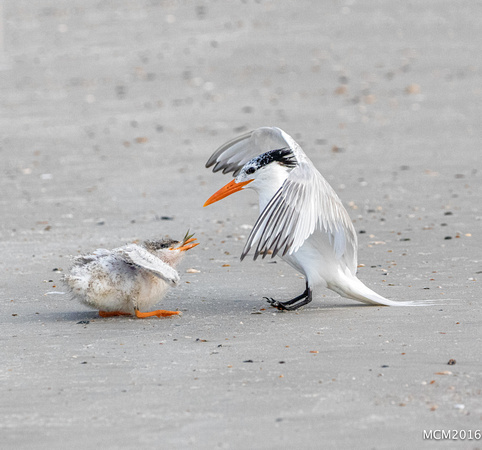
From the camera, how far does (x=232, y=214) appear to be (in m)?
8.98

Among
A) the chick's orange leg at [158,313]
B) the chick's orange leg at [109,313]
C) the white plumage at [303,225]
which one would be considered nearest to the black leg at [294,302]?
the white plumage at [303,225]

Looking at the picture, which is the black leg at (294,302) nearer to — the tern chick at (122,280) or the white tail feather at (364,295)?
the white tail feather at (364,295)

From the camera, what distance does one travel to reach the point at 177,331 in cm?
536

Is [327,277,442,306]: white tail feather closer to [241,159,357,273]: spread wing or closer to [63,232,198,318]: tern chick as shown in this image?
[241,159,357,273]: spread wing

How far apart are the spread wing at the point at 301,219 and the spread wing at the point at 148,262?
597 mm

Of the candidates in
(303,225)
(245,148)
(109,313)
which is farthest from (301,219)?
(245,148)

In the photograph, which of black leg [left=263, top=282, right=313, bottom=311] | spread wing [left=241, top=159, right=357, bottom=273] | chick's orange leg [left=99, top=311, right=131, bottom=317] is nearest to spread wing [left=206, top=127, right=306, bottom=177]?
spread wing [left=241, top=159, right=357, bottom=273]

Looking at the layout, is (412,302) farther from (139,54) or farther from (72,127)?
(139,54)

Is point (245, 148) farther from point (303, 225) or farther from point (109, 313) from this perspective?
point (109, 313)

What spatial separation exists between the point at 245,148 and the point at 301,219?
5.79 ft

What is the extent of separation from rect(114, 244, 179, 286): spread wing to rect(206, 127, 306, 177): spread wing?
143 cm

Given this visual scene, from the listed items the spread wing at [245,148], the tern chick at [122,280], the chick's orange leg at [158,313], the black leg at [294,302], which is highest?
the spread wing at [245,148]

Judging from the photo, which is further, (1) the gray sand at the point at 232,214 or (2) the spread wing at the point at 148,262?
(2) the spread wing at the point at 148,262

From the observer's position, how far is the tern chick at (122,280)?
5617 millimetres
